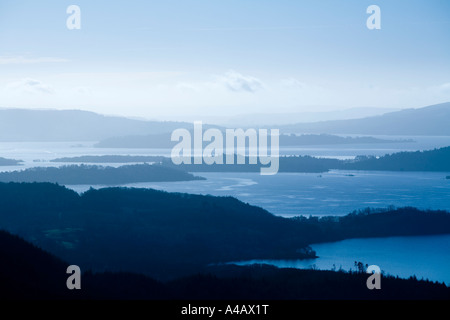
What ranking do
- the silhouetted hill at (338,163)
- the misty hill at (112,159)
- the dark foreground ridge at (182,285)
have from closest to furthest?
the dark foreground ridge at (182,285), the misty hill at (112,159), the silhouetted hill at (338,163)

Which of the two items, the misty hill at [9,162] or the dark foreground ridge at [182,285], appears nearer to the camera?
the dark foreground ridge at [182,285]

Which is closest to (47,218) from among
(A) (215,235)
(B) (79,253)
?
(B) (79,253)

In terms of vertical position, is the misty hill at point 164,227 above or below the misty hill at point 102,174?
below

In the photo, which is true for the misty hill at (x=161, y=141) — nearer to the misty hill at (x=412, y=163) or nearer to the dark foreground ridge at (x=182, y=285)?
the misty hill at (x=412, y=163)

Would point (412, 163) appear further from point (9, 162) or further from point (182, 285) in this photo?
point (182, 285)

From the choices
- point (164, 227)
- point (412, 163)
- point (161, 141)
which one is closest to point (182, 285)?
point (164, 227)

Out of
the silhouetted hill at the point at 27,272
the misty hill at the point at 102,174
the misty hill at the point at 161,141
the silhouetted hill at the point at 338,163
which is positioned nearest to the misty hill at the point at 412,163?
the silhouetted hill at the point at 338,163

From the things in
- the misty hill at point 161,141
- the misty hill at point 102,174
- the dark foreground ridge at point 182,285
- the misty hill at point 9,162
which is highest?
the misty hill at point 161,141
